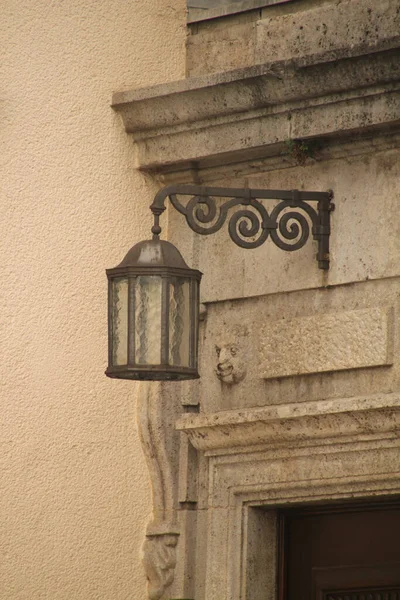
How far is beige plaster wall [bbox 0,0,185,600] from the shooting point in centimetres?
604

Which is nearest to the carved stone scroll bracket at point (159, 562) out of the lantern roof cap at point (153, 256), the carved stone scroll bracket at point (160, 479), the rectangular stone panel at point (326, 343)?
the carved stone scroll bracket at point (160, 479)

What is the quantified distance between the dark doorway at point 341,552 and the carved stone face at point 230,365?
0.55m

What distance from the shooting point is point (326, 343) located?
5.96m

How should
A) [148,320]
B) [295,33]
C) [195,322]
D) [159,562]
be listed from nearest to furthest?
[148,320], [195,322], [295,33], [159,562]

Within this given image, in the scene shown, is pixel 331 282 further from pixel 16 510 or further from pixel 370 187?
pixel 16 510

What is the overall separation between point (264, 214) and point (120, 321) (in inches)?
29.6

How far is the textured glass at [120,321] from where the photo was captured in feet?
17.5

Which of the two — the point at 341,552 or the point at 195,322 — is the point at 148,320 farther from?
the point at 341,552

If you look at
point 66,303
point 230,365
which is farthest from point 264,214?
point 66,303

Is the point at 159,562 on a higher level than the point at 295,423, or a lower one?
lower

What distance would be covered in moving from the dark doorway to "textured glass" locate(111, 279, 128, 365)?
1.22 m

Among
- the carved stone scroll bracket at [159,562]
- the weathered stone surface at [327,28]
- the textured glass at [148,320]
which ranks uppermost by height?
the weathered stone surface at [327,28]

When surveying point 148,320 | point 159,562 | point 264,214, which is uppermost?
point 264,214

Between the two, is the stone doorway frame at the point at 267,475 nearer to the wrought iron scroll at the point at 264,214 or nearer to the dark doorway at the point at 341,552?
the dark doorway at the point at 341,552
